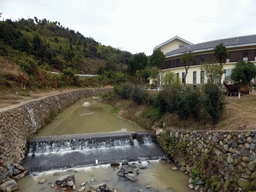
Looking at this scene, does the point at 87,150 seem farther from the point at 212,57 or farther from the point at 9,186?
the point at 212,57

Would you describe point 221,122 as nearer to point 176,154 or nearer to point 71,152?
point 176,154

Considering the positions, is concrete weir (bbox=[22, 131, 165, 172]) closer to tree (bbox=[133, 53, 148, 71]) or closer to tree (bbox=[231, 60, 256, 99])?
tree (bbox=[231, 60, 256, 99])

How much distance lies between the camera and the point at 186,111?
402 inches

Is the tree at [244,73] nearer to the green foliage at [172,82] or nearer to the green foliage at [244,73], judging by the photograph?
the green foliage at [244,73]

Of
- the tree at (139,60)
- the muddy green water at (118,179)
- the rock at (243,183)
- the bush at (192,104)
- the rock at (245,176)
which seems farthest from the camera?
the tree at (139,60)

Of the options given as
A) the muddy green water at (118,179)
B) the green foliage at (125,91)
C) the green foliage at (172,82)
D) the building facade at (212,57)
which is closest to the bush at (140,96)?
the green foliage at (172,82)

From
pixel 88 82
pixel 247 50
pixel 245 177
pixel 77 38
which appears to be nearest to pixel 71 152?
pixel 245 177

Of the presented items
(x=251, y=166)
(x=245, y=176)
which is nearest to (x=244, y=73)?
(x=251, y=166)

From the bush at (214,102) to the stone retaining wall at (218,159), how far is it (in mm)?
1544

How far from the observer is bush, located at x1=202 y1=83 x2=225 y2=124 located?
844 centimetres

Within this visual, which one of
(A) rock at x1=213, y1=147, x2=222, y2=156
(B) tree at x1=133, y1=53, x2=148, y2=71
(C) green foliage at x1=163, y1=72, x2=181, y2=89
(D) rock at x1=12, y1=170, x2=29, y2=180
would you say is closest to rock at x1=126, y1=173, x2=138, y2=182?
(A) rock at x1=213, y1=147, x2=222, y2=156

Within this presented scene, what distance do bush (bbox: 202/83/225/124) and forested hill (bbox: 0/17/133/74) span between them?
23.3 m

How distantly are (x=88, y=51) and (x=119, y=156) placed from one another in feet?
204

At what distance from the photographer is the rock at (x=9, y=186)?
19.5 feet
